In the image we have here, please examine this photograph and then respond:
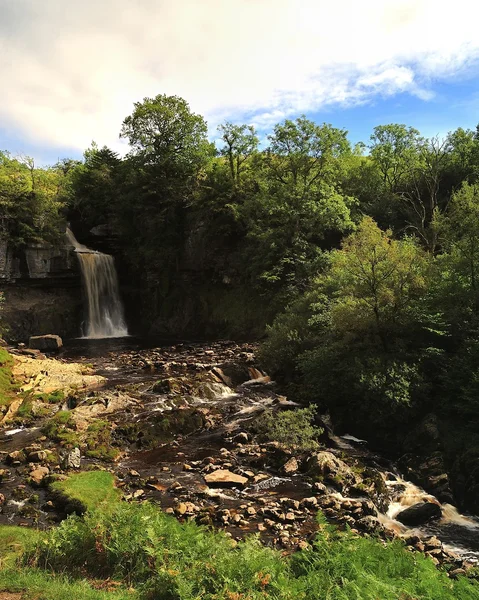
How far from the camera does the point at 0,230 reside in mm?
40312

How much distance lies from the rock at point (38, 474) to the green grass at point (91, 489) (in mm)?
682

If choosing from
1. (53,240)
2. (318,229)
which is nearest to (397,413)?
(318,229)

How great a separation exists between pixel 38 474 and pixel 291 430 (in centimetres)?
898

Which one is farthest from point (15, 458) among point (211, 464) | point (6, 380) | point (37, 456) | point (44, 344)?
point (44, 344)

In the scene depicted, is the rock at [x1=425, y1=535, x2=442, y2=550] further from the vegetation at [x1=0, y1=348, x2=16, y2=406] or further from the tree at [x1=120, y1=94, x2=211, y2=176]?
the tree at [x1=120, y1=94, x2=211, y2=176]

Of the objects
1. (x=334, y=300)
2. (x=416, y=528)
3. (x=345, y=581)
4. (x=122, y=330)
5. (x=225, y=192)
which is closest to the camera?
(x=345, y=581)

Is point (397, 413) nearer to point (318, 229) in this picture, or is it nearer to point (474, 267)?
point (474, 267)

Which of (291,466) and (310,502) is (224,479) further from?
(310,502)

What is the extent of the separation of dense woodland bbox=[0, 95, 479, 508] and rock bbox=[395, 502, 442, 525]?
1714 mm

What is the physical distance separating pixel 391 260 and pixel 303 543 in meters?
12.8

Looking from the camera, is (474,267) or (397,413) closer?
(397,413)

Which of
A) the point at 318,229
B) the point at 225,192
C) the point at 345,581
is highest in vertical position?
the point at 225,192

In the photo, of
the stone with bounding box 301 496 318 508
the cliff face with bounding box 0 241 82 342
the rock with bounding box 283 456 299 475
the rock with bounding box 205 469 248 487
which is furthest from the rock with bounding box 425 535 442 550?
the cliff face with bounding box 0 241 82 342

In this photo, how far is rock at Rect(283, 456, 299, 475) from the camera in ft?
47.0
